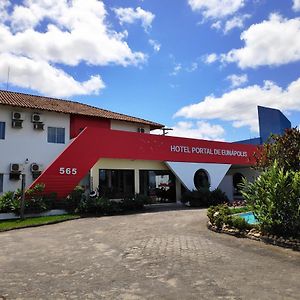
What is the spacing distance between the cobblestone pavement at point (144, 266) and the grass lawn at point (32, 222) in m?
1.67

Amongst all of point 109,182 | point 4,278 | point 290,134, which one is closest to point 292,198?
point 290,134

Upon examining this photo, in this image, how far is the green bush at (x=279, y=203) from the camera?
383 inches

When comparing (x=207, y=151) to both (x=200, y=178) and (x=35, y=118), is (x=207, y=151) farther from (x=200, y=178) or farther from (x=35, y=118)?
(x=35, y=118)

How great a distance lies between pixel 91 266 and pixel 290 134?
27.3 ft

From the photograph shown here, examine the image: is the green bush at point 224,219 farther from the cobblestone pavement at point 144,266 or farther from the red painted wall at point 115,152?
the red painted wall at point 115,152

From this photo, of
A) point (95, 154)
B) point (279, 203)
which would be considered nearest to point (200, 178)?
point (95, 154)

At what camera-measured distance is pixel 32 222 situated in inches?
577

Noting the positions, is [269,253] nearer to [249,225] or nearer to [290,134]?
[249,225]

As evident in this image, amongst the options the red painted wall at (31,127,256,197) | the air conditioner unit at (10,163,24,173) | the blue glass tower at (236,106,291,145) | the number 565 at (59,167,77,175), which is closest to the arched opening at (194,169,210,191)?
the red painted wall at (31,127,256,197)

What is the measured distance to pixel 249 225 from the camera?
36.4ft

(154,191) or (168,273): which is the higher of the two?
(154,191)

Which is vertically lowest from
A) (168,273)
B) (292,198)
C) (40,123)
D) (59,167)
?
(168,273)

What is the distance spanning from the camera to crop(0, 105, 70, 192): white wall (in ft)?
65.2

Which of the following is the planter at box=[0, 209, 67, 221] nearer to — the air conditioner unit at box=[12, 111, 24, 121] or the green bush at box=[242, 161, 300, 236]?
the air conditioner unit at box=[12, 111, 24, 121]
